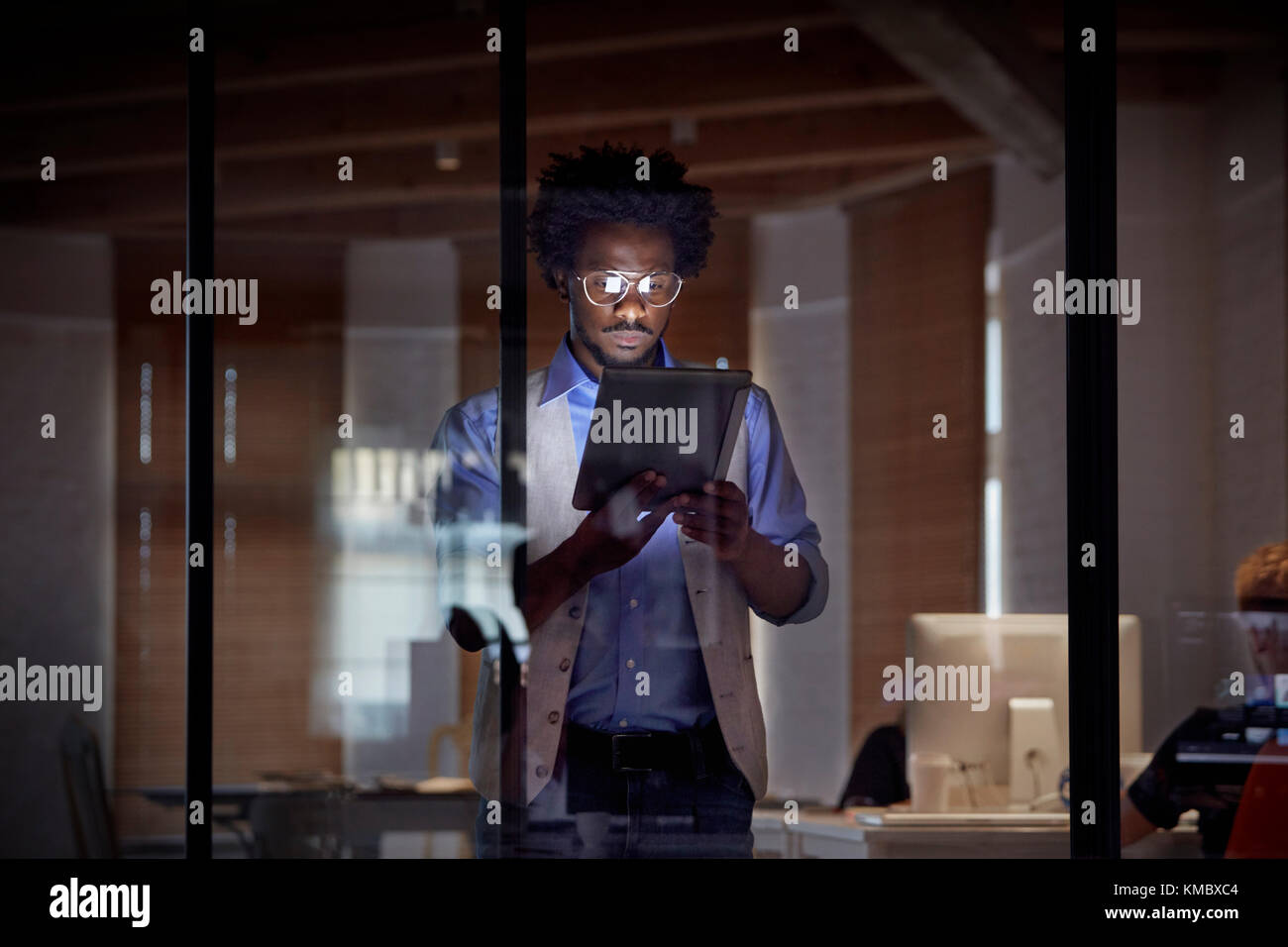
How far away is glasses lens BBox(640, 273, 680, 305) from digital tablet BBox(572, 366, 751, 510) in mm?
170

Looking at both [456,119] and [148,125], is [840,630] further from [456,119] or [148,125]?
[148,125]

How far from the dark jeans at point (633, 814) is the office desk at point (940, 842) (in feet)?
0.78

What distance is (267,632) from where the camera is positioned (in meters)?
3.98

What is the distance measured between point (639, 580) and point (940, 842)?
958 millimetres

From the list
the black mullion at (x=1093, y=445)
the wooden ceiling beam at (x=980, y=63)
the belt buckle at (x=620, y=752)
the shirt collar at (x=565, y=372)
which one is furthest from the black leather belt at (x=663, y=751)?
the wooden ceiling beam at (x=980, y=63)

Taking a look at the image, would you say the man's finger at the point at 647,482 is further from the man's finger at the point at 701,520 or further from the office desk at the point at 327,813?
the office desk at the point at 327,813

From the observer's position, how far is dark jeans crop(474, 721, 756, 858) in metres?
2.78

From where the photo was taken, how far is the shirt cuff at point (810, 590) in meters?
3.02

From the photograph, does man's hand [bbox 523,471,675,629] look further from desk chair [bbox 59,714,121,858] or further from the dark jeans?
desk chair [bbox 59,714,121,858]

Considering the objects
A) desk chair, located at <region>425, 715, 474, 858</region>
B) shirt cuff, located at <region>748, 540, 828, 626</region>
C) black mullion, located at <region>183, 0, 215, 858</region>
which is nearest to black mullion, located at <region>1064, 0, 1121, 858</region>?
shirt cuff, located at <region>748, 540, 828, 626</region>

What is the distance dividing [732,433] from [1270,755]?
144 centimetres

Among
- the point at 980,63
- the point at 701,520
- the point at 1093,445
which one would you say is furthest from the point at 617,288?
the point at 980,63

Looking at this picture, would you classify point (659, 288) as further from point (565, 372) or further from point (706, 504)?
point (706, 504)

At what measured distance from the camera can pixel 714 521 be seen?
9.54 ft
